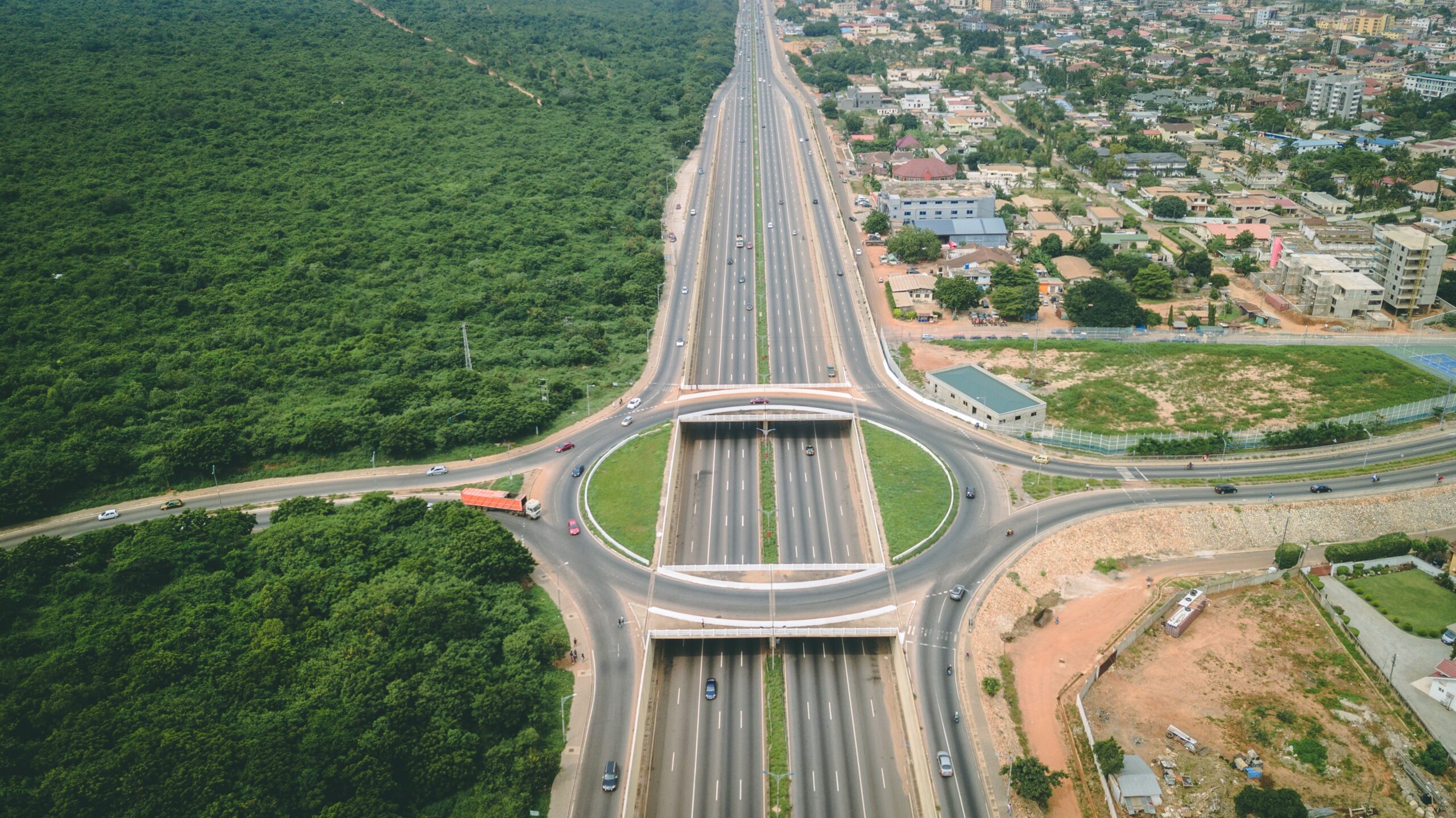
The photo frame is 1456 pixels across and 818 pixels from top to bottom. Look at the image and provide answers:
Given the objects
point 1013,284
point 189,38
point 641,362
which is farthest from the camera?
point 189,38

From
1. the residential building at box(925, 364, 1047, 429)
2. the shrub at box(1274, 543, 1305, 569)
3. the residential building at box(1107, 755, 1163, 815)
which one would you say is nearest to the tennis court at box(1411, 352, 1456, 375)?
the shrub at box(1274, 543, 1305, 569)

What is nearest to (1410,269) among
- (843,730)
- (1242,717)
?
(1242,717)

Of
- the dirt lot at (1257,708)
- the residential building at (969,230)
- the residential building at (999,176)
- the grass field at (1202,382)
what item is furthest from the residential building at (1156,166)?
the dirt lot at (1257,708)

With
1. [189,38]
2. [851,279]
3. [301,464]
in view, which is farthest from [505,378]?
[189,38]

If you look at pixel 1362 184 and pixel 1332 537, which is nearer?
pixel 1332 537

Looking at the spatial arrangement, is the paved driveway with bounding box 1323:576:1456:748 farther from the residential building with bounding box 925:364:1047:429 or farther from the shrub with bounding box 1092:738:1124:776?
the residential building with bounding box 925:364:1047:429

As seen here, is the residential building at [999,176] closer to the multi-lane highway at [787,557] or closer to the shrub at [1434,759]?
the multi-lane highway at [787,557]

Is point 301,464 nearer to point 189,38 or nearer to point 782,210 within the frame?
point 782,210
